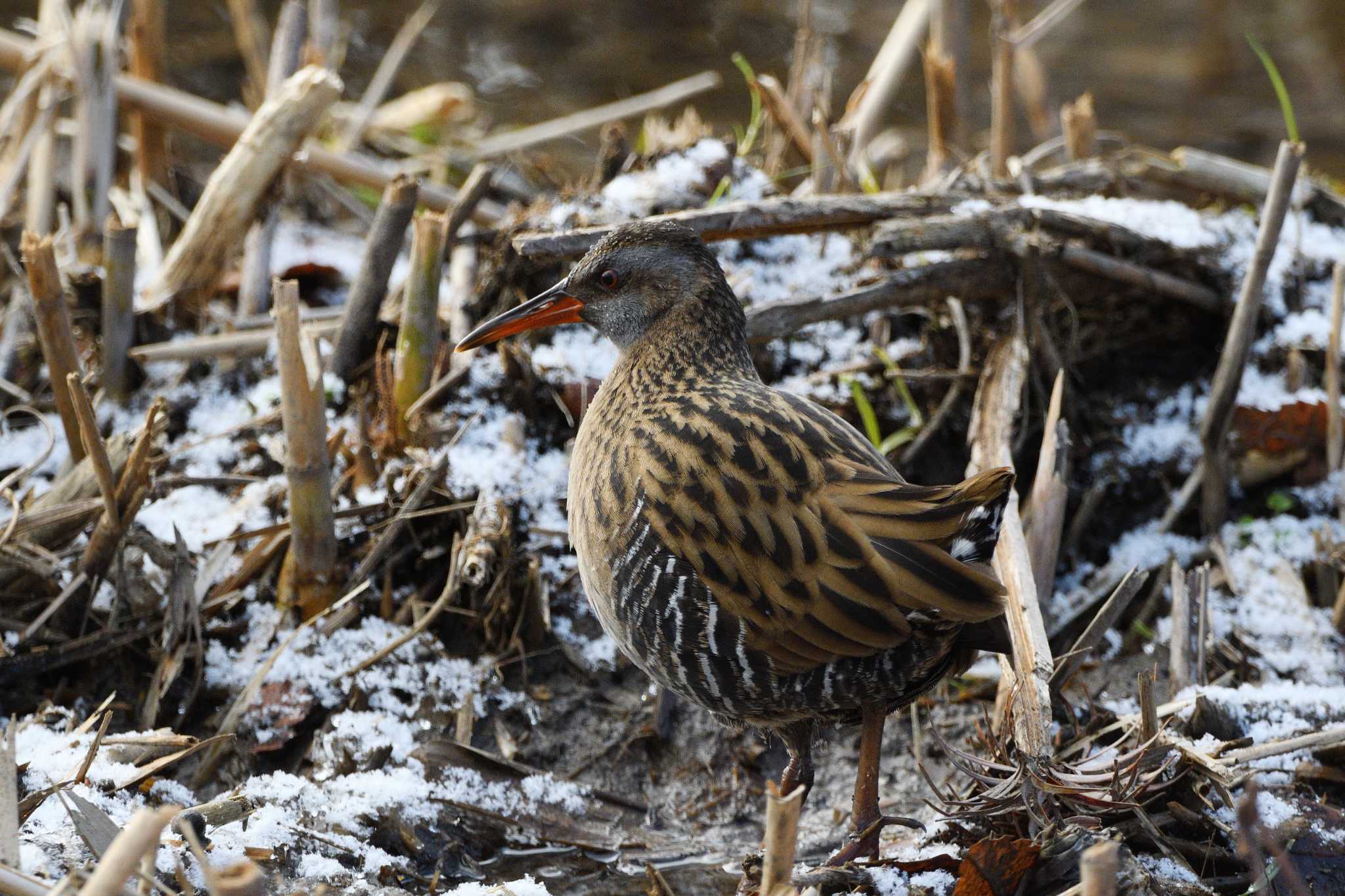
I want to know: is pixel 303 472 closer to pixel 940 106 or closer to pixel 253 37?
pixel 940 106

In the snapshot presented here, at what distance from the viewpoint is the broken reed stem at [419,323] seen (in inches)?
126

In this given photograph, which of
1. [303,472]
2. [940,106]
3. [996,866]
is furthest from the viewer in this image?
[940,106]

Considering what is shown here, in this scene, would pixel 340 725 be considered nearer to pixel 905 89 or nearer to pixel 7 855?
pixel 7 855

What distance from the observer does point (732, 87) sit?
23.2 ft

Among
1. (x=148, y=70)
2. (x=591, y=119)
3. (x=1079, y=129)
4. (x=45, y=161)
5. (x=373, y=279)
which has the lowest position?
(x=373, y=279)

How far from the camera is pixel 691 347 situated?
2.75 m

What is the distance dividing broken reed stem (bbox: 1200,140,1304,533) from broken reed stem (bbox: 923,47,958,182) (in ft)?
3.90

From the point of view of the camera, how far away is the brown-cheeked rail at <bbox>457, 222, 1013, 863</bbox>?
87.4 inches

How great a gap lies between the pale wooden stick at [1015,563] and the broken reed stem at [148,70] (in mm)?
2736

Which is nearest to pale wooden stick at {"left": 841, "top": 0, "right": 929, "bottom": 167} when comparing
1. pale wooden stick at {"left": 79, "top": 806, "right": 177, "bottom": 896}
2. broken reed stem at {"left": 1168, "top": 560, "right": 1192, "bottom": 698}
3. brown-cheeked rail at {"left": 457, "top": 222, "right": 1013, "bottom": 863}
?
broken reed stem at {"left": 1168, "top": 560, "right": 1192, "bottom": 698}

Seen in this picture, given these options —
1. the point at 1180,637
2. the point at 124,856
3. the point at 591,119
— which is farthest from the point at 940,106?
the point at 124,856

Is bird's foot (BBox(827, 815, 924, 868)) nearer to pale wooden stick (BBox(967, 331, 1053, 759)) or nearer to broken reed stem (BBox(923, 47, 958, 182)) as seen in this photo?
pale wooden stick (BBox(967, 331, 1053, 759))

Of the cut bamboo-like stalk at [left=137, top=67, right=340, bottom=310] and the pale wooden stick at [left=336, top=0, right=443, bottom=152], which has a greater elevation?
the pale wooden stick at [left=336, top=0, right=443, bottom=152]

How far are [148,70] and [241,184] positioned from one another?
110 cm
